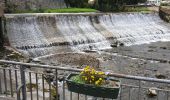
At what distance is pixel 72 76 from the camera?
20.1 ft

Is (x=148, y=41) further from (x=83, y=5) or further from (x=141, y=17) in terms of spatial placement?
(x=83, y=5)

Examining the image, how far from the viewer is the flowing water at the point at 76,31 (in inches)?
878

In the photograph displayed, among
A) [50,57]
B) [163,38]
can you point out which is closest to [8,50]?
[50,57]

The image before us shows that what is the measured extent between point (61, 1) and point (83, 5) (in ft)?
9.29

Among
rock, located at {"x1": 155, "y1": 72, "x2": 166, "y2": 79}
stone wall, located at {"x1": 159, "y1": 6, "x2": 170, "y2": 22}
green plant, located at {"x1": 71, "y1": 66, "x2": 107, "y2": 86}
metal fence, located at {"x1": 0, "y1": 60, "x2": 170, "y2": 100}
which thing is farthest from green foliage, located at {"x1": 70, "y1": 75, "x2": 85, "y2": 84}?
stone wall, located at {"x1": 159, "y1": 6, "x2": 170, "y2": 22}

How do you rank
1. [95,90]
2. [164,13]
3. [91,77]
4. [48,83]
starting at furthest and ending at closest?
[164,13]
[48,83]
[91,77]
[95,90]

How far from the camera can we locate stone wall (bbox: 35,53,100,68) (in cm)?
1942

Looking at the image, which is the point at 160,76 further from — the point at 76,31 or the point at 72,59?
the point at 76,31

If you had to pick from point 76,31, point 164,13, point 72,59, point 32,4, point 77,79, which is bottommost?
point 72,59

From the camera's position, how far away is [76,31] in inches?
1017

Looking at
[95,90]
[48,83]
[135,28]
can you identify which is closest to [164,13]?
[135,28]

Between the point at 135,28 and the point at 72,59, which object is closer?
the point at 72,59

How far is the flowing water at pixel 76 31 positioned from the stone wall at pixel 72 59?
1.16 metres

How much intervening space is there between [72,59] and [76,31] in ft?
19.5
